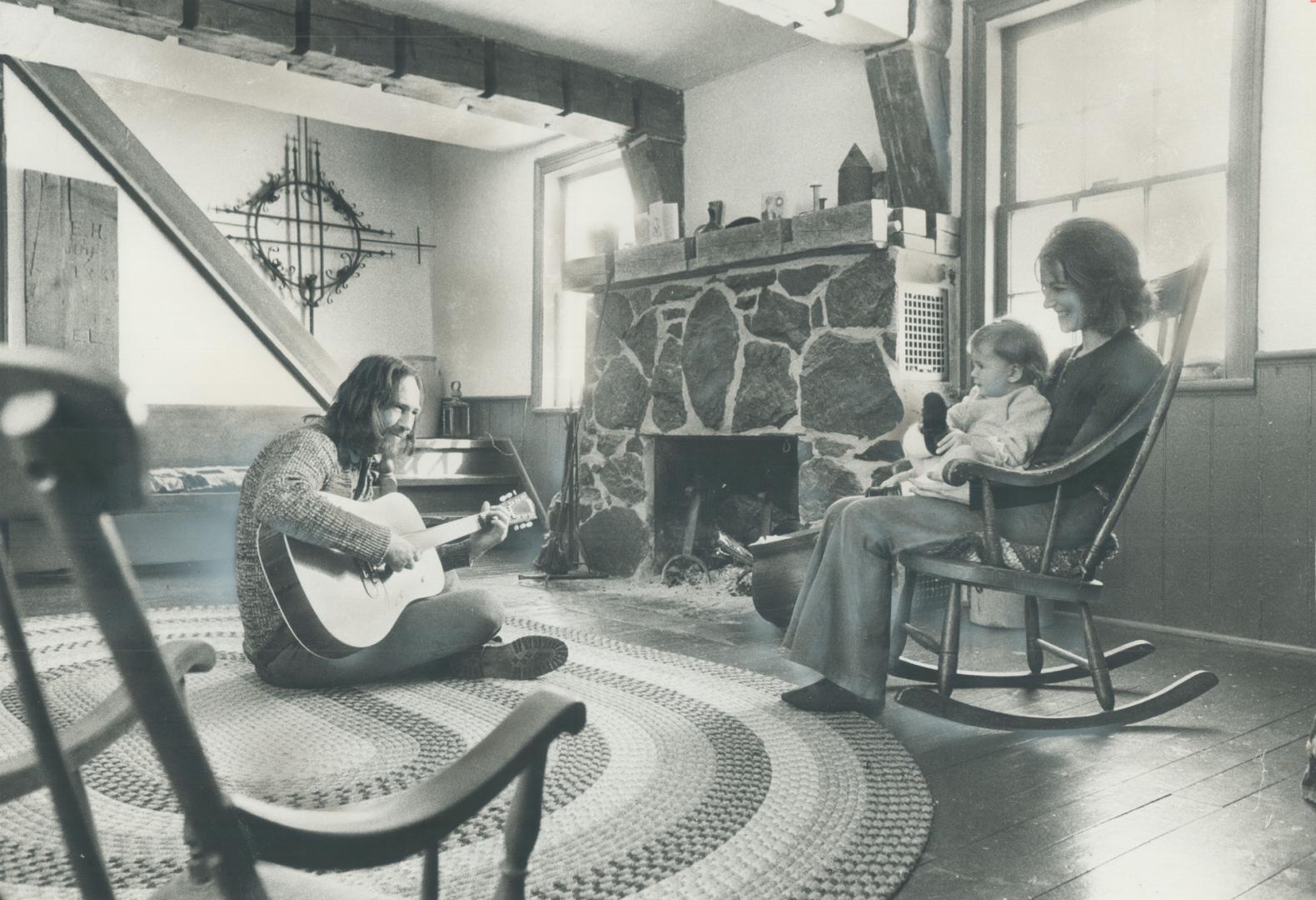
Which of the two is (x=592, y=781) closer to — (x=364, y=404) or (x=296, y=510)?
(x=296, y=510)

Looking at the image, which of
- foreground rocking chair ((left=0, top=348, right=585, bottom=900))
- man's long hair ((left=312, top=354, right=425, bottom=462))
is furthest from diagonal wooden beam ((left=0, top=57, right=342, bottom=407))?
foreground rocking chair ((left=0, top=348, right=585, bottom=900))

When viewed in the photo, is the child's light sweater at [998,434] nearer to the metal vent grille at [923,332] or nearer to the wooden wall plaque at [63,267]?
the metal vent grille at [923,332]

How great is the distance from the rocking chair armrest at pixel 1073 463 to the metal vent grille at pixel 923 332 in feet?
5.11

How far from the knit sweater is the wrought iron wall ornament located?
4.19 meters

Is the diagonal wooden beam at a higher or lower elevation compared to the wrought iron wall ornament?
lower

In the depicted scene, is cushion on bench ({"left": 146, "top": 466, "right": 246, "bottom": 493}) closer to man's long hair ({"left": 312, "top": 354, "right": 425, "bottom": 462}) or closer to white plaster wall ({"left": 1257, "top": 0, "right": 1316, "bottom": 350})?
man's long hair ({"left": 312, "top": 354, "right": 425, "bottom": 462})

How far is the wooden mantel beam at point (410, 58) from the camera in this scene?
359 cm

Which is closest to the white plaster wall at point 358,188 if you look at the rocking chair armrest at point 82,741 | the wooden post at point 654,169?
the wooden post at point 654,169

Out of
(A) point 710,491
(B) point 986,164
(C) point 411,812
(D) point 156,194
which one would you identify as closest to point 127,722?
(C) point 411,812

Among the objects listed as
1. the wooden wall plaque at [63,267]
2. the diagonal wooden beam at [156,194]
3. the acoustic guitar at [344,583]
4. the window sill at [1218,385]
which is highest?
the diagonal wooden beam at [156,194]

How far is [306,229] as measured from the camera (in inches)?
250

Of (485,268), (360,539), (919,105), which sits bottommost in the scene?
(360,539)

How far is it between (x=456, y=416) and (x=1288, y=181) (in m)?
4.57

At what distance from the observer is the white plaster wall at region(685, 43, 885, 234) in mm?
4148
